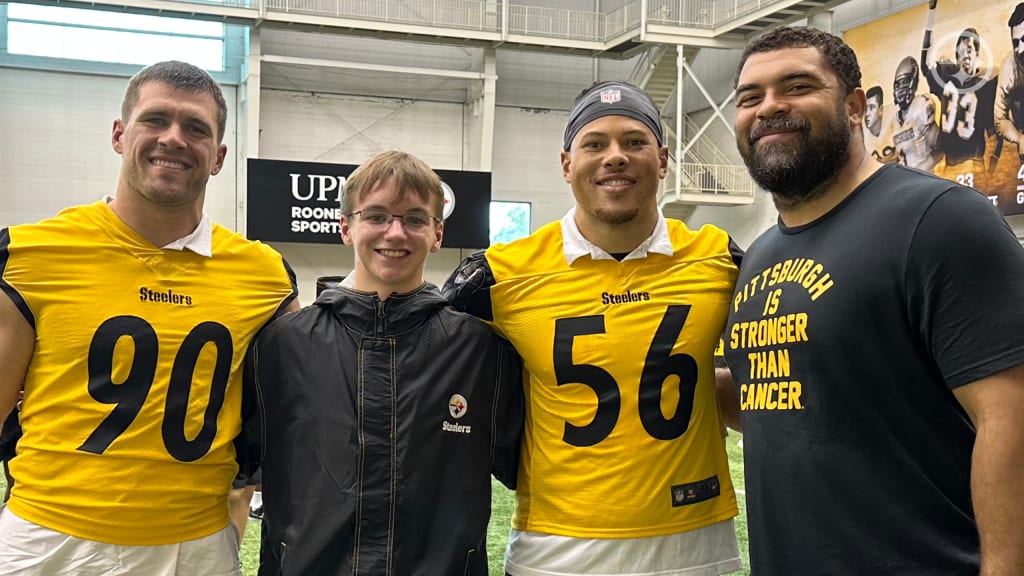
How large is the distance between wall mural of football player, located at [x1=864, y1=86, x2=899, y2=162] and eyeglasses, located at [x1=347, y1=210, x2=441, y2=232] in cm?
1081

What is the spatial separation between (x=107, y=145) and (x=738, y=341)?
14751 mm

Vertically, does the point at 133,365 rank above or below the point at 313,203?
below

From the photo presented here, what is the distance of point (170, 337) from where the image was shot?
222cm

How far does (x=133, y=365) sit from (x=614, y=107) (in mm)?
1494

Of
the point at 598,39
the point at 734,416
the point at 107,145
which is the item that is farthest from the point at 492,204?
the point at 734,416

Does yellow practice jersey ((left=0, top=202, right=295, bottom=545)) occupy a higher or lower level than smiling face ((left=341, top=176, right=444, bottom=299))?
lower

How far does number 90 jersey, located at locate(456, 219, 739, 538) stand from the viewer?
226 cm

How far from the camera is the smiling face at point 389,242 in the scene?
7.42ft

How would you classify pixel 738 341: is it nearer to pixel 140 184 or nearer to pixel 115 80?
pixel 140 184

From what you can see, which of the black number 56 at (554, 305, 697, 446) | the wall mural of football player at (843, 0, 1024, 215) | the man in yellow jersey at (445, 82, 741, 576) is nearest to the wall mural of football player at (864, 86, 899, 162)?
the wall mural of football player at (843, 0, 1024, 215)

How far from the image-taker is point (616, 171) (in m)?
2.43

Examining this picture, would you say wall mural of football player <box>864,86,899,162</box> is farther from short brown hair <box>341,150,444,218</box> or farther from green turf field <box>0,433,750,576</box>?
short brown hair <box>341,150,444,218</box>

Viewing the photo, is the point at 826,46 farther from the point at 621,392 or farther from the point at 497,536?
the point at 497,536

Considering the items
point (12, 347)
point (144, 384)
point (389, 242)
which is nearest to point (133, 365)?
point (144, 384)
